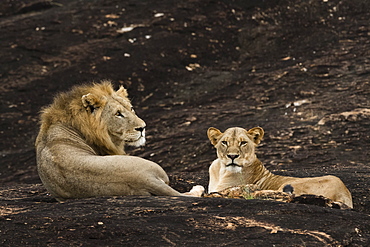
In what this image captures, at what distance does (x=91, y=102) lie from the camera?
8.00 meters

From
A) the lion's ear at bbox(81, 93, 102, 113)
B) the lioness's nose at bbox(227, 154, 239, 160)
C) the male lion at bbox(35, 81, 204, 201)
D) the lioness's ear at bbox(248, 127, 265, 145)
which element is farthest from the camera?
the lioness's ear at bbox(248, 127, 265, 145)

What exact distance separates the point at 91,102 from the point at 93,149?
1.77 feet

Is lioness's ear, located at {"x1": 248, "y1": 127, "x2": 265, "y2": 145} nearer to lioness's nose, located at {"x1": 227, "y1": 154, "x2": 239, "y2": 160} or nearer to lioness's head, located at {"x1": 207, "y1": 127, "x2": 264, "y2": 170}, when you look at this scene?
lioness's head, located at {"x1": 207, "y1": 127, "x2": 264, "y2": 170}

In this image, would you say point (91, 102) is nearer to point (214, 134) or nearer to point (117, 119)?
point (117, 119)

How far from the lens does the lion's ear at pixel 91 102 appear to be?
799 cm

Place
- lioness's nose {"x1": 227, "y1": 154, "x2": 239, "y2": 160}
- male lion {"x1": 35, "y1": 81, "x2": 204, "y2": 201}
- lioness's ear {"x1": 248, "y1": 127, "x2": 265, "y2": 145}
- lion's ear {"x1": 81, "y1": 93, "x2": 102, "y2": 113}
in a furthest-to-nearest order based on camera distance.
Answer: lioness's ear {"x1": 248, "y1": 127, "x2": 265, "y2": 145}
lioness's nose {"x1": 227, "y1": 154, "x2": 239, "y2": 160}
lion's ear {"x1": 81, "y1": 93, "x2": 102, "y2": 113}
male lion {"x1": 35, "y1": 81, "x2": 204, "y2": 201}

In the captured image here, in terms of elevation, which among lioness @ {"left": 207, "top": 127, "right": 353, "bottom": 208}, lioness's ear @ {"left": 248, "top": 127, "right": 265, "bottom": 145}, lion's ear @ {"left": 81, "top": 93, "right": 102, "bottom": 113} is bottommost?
lioness @ {"left": 207, "top": 127, "right": 353, "bottom": 208}

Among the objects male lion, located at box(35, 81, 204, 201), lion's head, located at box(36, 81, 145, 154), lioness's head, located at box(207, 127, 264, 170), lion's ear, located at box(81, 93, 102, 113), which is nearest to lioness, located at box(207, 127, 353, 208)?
lioness's head, located at box(207, 127, 264, 170)

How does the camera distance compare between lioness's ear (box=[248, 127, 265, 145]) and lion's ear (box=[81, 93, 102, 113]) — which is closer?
lion's ear (box=[81, 93, 102, 113])

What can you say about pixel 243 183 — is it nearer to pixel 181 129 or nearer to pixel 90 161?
pixel 90 161

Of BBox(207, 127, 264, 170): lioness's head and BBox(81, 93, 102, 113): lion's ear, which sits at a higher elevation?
BBox(81, 93, 102, 113): lion's ear

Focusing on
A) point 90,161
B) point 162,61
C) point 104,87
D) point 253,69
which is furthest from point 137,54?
point 90,161

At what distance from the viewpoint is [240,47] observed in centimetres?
2175

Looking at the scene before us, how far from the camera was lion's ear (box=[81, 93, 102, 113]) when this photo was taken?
26.2ft
